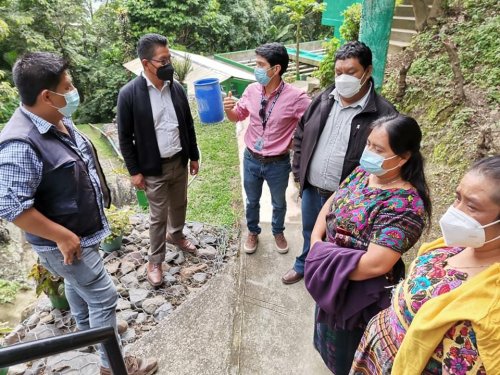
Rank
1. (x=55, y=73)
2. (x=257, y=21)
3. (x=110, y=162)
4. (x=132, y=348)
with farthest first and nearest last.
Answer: (x=257, y=21), (x=110, y=162), (x=132, y=348), (x=55, y=73)

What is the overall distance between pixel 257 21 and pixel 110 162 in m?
11.4

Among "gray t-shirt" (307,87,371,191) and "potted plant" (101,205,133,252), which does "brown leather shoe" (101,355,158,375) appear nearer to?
"potted plant" (101,205,133,252)

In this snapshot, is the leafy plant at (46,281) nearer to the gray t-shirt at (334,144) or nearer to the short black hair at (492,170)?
the gray t-shirt at (334,144)

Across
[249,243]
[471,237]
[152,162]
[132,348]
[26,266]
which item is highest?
[471,237]

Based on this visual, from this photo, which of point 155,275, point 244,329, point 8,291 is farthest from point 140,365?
point 8,291

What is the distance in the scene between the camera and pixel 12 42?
12.7 metres

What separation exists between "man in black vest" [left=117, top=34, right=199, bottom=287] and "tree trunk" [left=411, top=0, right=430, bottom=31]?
5.36 metres

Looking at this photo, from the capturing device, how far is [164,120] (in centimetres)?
278

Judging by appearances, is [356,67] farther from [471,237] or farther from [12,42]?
[12,42]

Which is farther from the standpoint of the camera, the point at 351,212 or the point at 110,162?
the point at 110,162

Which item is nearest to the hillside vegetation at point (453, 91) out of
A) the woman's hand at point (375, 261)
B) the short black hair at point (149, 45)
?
the woman's hand at point (375, 261)

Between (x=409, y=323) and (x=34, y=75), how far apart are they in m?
1.95

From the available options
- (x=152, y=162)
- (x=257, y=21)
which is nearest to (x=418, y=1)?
(x=152, y=162)

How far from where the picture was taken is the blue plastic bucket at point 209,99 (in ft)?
20.0
